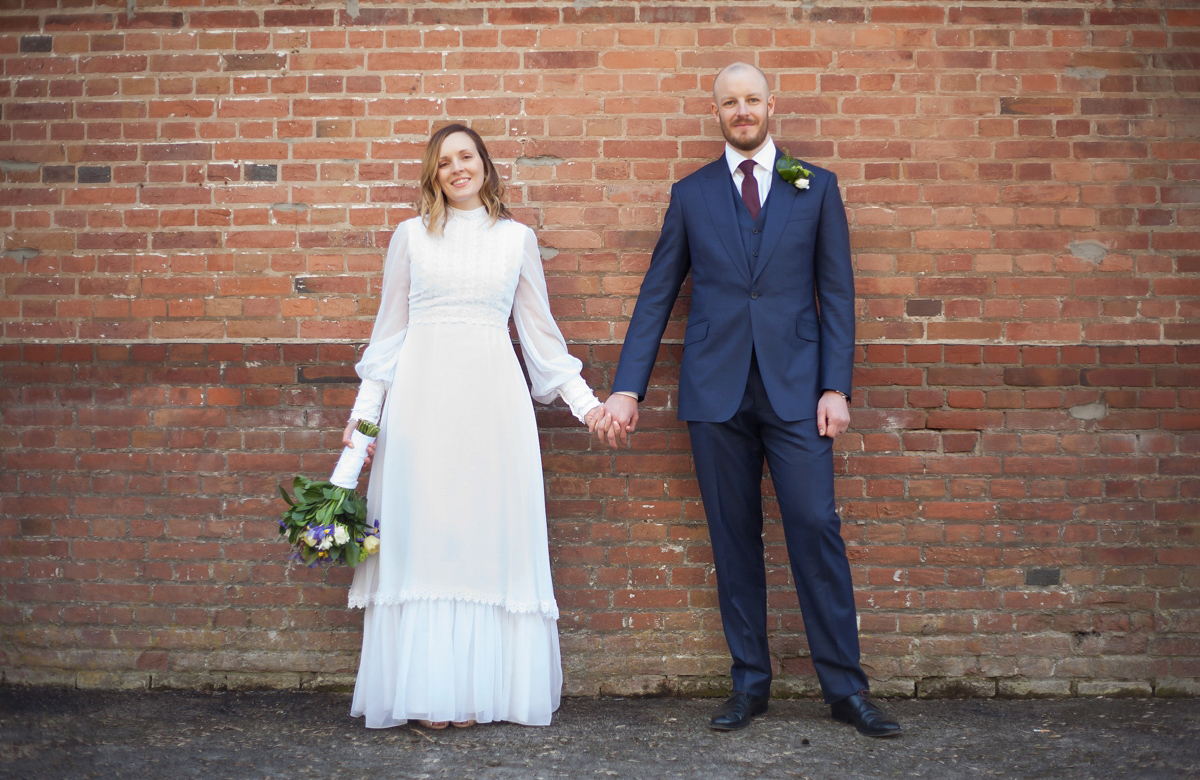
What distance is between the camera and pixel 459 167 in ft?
10.8

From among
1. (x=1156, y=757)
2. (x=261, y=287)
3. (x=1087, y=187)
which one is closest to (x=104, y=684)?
(x=261, y=287)

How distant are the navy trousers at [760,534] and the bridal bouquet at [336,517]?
129 centimetres

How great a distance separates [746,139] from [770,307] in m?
0.66

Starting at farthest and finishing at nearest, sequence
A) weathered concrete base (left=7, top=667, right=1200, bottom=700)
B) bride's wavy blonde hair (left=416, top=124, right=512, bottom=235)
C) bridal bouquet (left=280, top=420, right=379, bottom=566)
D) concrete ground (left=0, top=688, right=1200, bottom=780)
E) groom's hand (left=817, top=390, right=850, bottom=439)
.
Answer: weathered concrete base (left=7, top=667, right=1200, bottom=700), bride's wavy blonde hair (left=416, top=124, right=512, bottom=235), groom's hand (left=817, top=390, right=850, bottom=439), bridal bouquet (left=280, top=420, right=379, bottom=566), concrete ground (left=0, top=688, right=1200, bottom=780)

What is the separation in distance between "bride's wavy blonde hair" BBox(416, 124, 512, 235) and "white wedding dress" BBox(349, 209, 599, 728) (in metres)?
0.05

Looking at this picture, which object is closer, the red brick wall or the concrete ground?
Answer: the concrete ground

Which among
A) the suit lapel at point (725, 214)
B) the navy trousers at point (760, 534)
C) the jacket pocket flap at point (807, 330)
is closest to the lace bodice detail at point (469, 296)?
the navy trousers at point (760, 534)

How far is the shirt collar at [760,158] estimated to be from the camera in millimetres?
3400

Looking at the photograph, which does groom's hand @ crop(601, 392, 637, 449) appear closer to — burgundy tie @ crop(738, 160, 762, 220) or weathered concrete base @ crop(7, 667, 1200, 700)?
burgundy tie @ crop(738, 160, 762, 220)

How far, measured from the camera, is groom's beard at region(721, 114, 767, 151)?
131 inches

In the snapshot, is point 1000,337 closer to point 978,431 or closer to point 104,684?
point 978,431

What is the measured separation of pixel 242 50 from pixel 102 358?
1.49m

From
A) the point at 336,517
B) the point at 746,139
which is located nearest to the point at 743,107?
the point at 746,139

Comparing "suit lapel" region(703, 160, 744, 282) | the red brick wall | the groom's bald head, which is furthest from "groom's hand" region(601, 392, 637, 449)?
the groom's bald head
